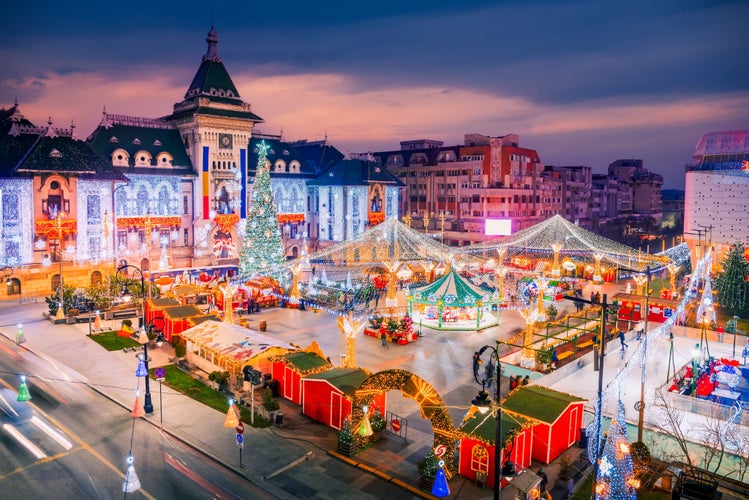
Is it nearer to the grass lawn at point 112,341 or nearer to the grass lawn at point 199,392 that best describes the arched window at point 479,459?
the grass lawn at point 199,392

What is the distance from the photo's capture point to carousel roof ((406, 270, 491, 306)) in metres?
36.6

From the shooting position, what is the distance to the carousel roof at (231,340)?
1001 inches

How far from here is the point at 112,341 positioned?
32500 millimetres

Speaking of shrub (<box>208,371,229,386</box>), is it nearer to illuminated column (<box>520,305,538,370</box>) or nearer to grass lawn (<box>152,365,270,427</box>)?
grass lawn (<box>152,365,270,427</box>)

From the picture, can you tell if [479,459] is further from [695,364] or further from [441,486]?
[695,364]

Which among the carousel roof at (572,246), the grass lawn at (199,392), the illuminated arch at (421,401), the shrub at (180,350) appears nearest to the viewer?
the illuminated arch at (421,401)

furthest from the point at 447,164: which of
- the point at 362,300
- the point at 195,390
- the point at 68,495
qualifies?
the point at 68,495

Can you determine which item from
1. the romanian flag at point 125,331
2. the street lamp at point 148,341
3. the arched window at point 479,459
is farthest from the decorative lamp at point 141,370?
the arched window at point 479,459

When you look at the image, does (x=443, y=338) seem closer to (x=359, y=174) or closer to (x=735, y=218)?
(x=359, y=174)

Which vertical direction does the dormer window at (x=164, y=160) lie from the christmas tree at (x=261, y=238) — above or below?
above

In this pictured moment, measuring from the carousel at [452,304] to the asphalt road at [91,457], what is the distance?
20.5 m

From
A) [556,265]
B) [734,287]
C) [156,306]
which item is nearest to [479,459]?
[156,306]

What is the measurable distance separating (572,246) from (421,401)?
50.0 meters

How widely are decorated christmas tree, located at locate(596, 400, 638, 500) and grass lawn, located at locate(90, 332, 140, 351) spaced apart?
25.4 metres
